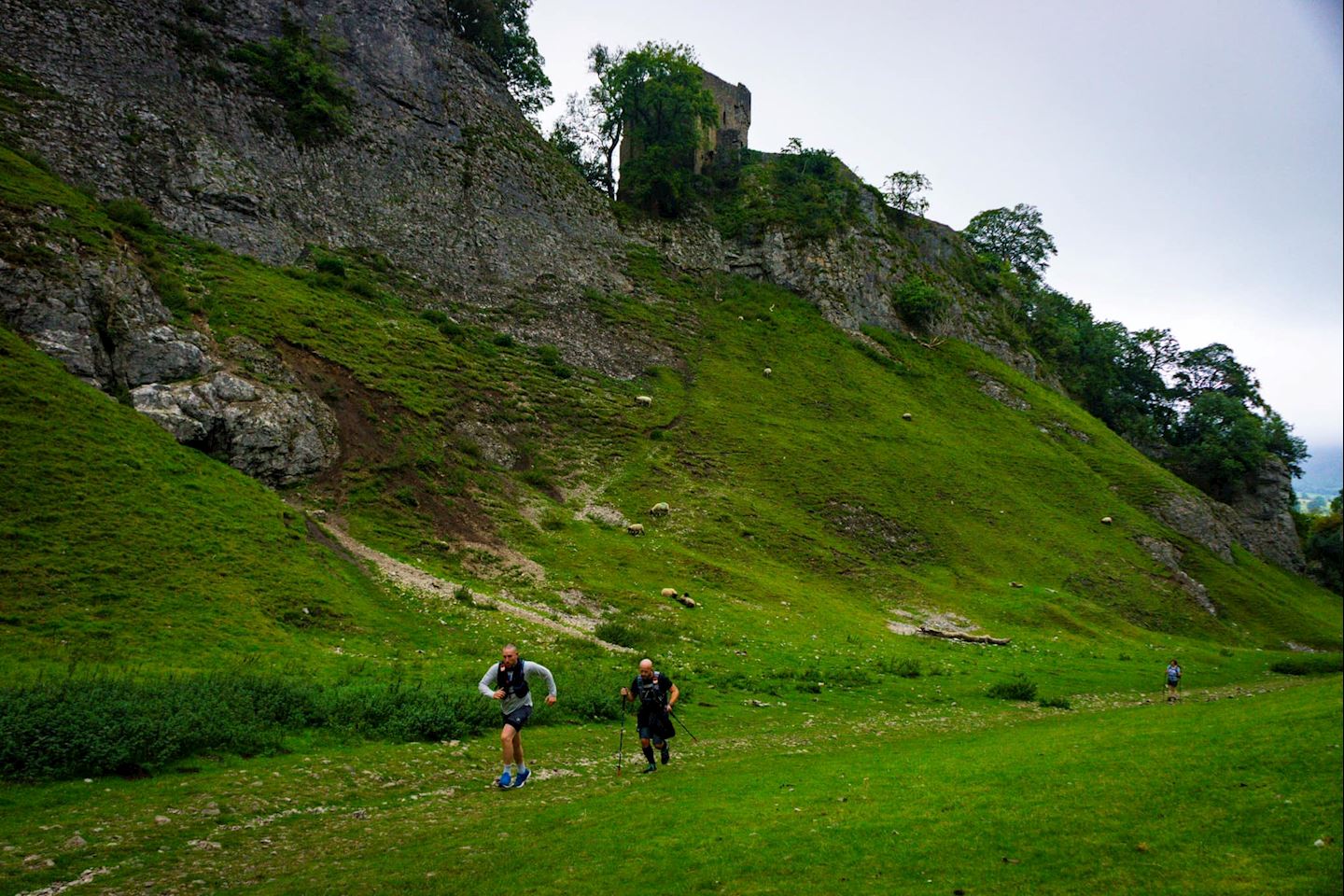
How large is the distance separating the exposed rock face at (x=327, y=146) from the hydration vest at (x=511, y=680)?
46849 mm

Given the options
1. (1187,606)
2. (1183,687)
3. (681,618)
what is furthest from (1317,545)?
(681,618)

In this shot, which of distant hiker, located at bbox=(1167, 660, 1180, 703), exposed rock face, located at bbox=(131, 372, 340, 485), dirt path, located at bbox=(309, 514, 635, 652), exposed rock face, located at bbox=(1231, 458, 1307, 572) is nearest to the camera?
dirt path, located at bbox=(309, 514, 635, 652)

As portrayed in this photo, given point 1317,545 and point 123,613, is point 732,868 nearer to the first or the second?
point 123,613

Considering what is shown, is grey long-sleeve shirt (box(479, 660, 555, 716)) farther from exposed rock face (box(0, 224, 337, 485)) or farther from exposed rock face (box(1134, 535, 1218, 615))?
exposed rock face (box(1134, 535, 1218, 615))

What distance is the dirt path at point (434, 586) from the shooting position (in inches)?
1222

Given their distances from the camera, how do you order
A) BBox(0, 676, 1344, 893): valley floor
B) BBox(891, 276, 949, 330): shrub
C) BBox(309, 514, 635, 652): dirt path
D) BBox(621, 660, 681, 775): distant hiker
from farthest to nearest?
1. BBox(891, 276, 949, 330): shrub
2. BBox(309, 514, 635, 652): dirt path
3. BBox(621, 660, 681, 775): distant hiker
4. BBox(0, 676, 1344, 893): valley floor

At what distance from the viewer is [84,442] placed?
26922 mm

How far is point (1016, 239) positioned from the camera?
128 metres

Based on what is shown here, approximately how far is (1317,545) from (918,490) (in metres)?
63.8

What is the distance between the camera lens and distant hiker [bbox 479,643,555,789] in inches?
608

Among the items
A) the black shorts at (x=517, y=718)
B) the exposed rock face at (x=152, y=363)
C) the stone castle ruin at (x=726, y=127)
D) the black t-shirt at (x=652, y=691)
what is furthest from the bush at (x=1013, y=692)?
the stone castle ruin at (x=726, y=127)

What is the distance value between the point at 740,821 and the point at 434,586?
76.3 ft

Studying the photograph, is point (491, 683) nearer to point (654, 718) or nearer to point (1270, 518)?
point (654, 718)

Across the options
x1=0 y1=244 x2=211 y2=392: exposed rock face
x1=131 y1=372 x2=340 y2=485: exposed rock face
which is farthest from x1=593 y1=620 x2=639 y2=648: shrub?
x1=0 y1=244 x2=211 y2=392: exposed rock face
